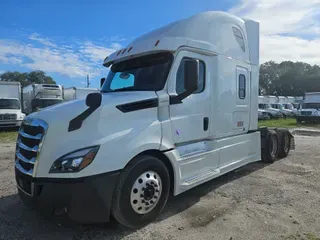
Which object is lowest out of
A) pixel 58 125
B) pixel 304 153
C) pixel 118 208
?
pixel 304 153

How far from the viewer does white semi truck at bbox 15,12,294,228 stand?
338 centimetres

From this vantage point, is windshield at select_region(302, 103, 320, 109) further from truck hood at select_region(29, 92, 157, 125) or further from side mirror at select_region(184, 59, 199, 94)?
truck hood at select_region(29, 92, 157, 125)

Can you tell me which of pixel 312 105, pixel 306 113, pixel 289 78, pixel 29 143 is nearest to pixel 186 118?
pixel 29 143

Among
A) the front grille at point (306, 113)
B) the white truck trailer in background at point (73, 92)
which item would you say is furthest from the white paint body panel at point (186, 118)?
the front grille at point (306, 113)

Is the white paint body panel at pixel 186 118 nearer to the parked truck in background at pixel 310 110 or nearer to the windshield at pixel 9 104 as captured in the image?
the windshield at pixel 9 104

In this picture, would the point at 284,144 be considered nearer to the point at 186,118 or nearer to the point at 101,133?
the point at 186,118

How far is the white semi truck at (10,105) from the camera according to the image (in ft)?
57.3

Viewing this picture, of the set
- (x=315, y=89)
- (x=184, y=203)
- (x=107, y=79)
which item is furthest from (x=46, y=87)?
(x=315, y=89)

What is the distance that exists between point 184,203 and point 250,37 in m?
4.37

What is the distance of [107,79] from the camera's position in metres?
5.18

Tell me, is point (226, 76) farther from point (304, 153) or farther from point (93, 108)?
point (304, 153)

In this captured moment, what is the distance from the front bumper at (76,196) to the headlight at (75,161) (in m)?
0.12

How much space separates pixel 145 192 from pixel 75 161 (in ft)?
3.62

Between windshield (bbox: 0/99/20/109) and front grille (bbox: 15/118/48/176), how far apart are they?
1647cm
